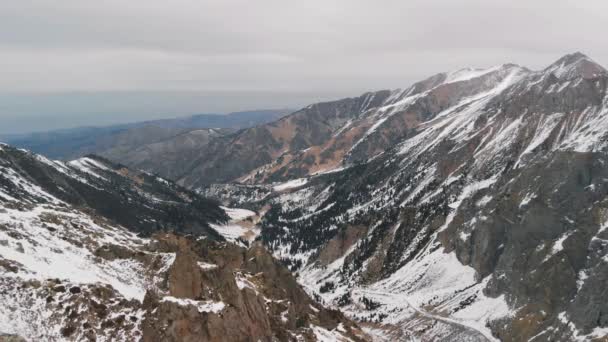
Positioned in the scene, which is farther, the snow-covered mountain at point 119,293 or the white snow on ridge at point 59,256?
the white snow on ridge at point 59,256

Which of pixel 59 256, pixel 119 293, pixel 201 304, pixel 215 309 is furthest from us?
pixel 59 256

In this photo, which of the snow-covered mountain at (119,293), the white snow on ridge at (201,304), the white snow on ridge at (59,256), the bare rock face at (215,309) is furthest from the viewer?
the white snow on ridge at (59,256)

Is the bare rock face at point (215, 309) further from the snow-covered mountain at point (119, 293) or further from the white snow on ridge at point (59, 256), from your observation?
the white snow on ridge at point (59, 256)

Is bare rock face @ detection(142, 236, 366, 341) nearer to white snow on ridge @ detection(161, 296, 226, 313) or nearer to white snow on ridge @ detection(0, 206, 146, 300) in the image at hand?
white snow on ridge @ detection(161, 296, 226, 313)

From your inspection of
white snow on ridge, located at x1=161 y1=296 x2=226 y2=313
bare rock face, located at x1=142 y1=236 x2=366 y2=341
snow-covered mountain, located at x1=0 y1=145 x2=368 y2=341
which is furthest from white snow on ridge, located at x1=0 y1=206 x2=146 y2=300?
white snow on ridge, located at x1=161 y1=296 x2=226 y2=313

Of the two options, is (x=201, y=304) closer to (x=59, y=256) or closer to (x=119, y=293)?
(x=119, y=293)

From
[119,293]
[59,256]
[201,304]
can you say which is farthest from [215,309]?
[59,256]

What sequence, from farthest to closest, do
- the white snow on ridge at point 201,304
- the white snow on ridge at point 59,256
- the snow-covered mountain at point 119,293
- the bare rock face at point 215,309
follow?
the white snow on ridge at point 59,256 < the snow-covered mountain at point 119,293 < the white snow on ridge at point 201,304 < the bare rock face at point 215,309

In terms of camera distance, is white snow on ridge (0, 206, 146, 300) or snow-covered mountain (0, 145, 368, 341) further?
white snow on ridge (0, 206, 146, 300)

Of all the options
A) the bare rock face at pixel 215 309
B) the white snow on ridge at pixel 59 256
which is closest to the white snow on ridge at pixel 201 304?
the bare rock face at pixel 215 309

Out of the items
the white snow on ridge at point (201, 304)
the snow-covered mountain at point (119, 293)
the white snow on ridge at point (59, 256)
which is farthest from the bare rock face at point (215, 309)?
the white snow on ridge at point (59, 256)

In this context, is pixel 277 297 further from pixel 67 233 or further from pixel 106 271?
pixel 67 233

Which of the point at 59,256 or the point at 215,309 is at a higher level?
the point at 59,256
